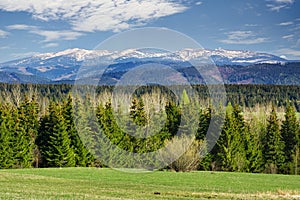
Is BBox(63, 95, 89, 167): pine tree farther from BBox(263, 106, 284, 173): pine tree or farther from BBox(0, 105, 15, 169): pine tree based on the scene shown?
BBox(263, 106, 284, 173): pine tree

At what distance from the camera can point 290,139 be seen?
6300 cm

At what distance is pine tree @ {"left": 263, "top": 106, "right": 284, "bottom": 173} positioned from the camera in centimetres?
6100

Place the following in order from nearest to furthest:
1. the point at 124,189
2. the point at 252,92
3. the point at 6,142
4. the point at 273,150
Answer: the point at 124,189, the point at 6,142, the point at 273,150, the point at 252,92

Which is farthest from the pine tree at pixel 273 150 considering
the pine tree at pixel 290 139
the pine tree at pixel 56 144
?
the pine tree at pixel 56 144

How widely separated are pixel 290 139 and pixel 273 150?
393 centimetres

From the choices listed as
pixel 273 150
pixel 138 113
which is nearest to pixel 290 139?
pixel 273 150

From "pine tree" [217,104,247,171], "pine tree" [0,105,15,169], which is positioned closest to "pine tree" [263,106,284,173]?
"pine tree" [217,104,247,171]

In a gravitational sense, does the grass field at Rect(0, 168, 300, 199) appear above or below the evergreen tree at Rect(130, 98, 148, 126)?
below

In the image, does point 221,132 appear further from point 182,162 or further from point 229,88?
point 229,88

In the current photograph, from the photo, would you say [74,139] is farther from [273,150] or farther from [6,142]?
[273,150]

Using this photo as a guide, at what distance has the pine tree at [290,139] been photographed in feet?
201

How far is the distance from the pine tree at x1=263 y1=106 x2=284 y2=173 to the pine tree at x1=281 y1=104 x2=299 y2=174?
47.7 inches

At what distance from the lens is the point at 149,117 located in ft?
198

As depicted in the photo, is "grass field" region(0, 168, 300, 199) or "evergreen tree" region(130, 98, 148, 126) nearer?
"grass field" region(0, 168, 300, 199)
